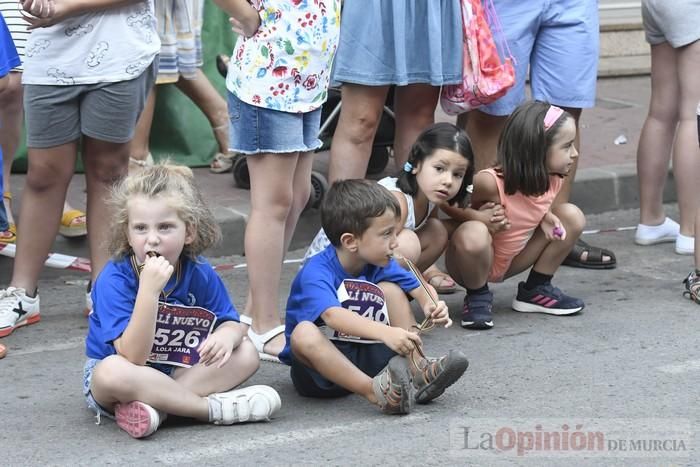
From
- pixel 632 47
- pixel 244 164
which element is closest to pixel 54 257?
pixel 244 164

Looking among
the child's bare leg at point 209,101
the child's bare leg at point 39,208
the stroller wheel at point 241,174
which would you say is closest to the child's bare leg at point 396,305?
the child's bare leg at point 39,208

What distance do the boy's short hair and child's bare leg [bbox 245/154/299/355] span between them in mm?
314

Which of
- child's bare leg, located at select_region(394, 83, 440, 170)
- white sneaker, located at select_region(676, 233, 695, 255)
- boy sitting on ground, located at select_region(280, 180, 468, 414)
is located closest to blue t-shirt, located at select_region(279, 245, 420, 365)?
boy sitting on ground, located at select_region(280, 180, 468, 414)

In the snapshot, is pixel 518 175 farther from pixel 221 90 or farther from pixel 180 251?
pixel 221 90

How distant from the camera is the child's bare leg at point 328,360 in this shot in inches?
149

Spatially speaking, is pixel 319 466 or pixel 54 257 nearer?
pixel 319 466

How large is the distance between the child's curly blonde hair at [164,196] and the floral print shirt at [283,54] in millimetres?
543

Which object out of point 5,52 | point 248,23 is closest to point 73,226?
point 5,52

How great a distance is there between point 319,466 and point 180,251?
2.56 ft

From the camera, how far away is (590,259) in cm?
573

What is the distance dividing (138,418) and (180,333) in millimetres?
319

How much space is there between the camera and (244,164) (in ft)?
21.4

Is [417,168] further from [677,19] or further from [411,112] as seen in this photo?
[677,19]

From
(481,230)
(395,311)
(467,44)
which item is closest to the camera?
(395,311)
